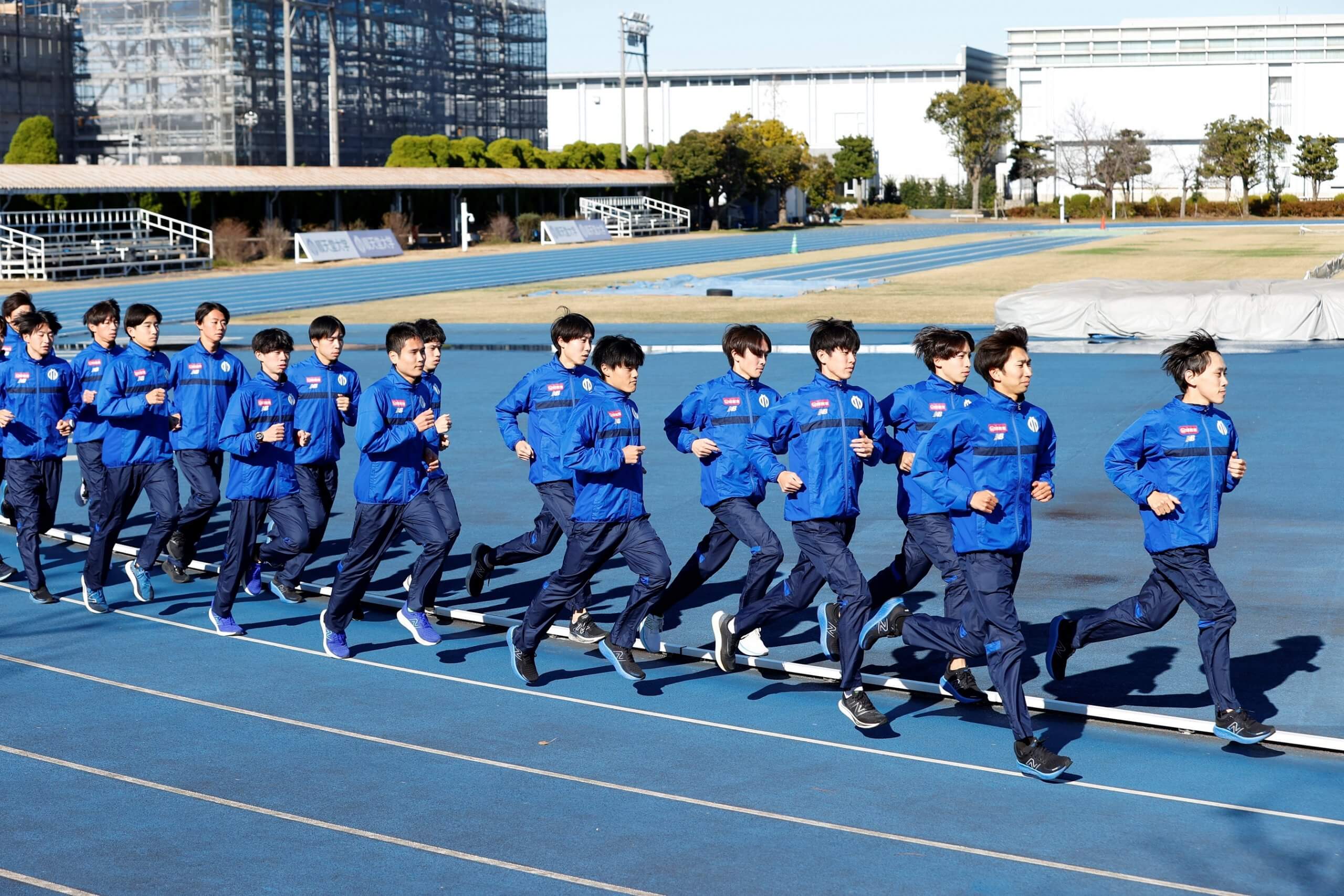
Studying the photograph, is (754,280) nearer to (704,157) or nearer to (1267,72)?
(704,157)

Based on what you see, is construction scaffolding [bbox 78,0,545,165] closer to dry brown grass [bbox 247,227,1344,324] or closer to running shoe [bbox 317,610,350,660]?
dry brown grass [bbox 247,227,1344,324]

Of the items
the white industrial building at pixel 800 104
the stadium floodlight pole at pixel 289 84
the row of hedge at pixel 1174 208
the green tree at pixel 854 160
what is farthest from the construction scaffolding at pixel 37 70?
the row of hedge at pixel 1174 208

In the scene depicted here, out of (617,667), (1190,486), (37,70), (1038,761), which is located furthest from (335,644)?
(37,70)

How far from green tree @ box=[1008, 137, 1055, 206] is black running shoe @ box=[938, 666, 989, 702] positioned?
9512 centimetres

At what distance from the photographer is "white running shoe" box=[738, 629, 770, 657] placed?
8.31 metres

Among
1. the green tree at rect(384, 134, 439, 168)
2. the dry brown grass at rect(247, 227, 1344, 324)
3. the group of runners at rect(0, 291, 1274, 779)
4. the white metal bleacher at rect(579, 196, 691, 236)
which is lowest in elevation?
the group of runners at rect(0, 291, 1274, 779)

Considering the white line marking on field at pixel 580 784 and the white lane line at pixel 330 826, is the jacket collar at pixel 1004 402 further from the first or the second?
the white lane line at pixel 330 826

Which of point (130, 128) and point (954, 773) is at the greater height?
point (130, 128)

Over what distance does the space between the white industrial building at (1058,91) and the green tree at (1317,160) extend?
2043 millimetres

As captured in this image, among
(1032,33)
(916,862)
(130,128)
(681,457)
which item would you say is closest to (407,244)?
(130,128)

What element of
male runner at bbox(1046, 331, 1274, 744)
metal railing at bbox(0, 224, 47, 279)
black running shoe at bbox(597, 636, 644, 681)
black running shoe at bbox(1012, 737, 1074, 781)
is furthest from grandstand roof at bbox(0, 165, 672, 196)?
black running shoe at bbox(1012, 737, 1074, 781)

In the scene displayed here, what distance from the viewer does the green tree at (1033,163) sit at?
100 meters

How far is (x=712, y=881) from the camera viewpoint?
526 centimetres

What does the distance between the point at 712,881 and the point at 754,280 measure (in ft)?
118
